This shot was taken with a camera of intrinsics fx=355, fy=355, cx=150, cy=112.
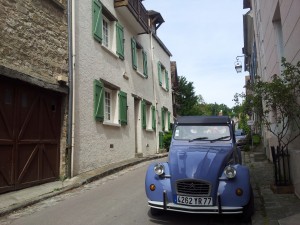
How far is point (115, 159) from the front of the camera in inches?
562

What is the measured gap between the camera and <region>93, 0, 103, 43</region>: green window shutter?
13.2 metres

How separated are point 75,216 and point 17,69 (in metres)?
4.20

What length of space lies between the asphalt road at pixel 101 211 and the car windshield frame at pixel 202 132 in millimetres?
1625

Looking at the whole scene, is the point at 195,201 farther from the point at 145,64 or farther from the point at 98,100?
the point at 145,64

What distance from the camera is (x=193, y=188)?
5.85 meters

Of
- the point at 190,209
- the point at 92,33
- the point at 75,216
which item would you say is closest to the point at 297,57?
the point at 190,209

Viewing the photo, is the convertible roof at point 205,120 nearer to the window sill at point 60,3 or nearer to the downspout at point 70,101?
the downspout at point 70,101

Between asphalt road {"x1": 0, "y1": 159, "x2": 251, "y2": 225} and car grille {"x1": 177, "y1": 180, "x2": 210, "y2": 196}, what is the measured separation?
0.59 metres

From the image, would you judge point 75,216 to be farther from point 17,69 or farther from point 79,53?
point 79,53

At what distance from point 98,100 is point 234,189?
786 centimetres

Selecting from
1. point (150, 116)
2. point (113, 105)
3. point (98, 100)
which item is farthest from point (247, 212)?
point (150, 116)

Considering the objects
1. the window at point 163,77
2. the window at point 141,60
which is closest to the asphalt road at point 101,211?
the window at point 141,60

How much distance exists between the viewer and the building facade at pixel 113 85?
11.8 metres

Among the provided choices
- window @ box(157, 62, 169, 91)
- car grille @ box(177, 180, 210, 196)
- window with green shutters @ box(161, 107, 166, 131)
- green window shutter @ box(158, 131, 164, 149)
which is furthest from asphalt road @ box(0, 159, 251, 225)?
window @ box(157, 62, 169, 91)
